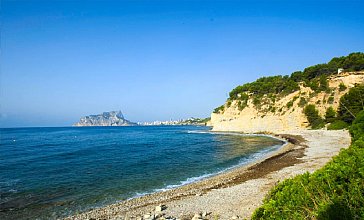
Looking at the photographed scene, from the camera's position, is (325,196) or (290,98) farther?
(290,98)

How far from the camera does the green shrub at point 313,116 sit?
68812 millimetres

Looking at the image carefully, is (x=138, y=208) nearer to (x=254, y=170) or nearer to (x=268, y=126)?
(x=254, y=170)

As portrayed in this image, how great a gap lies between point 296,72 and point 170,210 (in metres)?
94.0

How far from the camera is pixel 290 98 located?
82.6 m

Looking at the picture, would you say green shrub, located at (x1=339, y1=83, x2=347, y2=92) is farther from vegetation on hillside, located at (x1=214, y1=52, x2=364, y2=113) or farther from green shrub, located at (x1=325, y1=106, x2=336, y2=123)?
green shrub, located at (x1=325, y1=106, x2=336, y2=123)

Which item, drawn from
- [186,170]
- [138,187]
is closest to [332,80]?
[186,170]

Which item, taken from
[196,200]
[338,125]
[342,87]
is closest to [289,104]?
[342,87]

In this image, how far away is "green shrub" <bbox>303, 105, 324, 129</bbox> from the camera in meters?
68.8

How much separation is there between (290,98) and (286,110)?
5.53 m

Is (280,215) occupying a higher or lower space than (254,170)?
higher

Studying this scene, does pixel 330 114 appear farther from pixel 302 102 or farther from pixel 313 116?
pixel 302 102

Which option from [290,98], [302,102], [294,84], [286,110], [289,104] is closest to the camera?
[302,102]

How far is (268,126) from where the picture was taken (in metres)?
83.8

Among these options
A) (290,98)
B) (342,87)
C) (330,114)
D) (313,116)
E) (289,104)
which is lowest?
(313,116)
